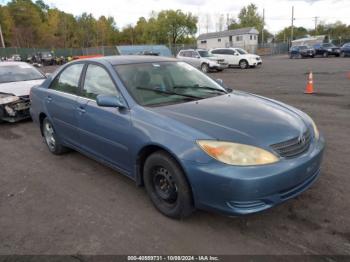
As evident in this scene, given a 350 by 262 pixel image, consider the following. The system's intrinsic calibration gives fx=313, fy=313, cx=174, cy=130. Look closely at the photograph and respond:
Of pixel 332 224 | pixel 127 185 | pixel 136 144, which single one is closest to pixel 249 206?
pixel 332 224

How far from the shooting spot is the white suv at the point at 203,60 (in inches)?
872

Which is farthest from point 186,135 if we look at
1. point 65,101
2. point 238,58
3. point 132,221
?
point 238,58

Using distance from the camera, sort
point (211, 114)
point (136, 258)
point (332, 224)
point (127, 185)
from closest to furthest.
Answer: point (136, 258) < point (332, 224) < point (211, 114) < point (127, 185)

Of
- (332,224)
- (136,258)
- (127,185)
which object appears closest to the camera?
(136,258)

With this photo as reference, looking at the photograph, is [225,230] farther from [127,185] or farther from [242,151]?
[127,185]

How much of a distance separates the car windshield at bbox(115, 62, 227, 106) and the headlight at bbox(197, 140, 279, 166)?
1011mm

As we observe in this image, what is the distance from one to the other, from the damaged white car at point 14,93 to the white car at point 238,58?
19.2m

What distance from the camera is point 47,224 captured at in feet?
10.8

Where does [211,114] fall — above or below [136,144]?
above

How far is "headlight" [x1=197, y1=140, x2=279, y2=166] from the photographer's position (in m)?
2.71

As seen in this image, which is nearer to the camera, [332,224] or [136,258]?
[136,258]

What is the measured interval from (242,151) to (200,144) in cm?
37

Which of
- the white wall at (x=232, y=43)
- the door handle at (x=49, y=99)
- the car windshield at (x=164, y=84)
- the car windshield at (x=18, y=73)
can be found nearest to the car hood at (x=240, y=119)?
the car windshield at (x=164, y=84)

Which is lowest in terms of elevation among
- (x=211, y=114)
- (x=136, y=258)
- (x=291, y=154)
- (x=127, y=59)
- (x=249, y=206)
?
(x=136, y=258)
